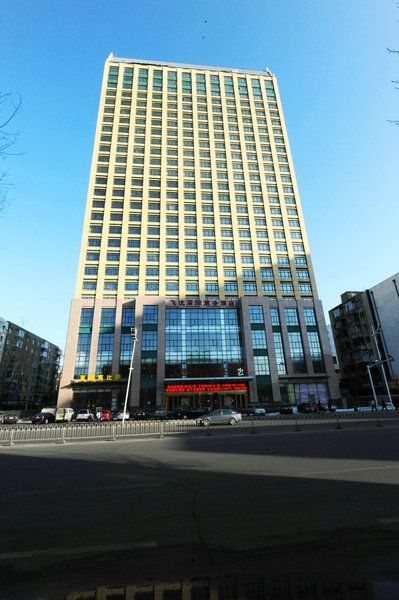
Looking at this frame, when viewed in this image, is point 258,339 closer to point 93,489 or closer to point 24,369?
point 93,489

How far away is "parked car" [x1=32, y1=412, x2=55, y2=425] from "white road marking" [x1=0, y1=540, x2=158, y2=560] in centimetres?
4248

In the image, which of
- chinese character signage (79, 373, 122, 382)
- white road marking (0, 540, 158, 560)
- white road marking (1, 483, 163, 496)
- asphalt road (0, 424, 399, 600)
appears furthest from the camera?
chinese character signage (79, 373, 122, 382)

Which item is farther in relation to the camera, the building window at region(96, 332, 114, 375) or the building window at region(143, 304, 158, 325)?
the building window at region(143, 304, 158, 325)

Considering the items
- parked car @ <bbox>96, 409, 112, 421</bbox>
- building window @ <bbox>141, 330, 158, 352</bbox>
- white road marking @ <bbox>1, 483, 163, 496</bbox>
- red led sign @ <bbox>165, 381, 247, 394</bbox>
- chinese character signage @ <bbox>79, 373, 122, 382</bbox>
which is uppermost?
building window @ <bbox>141, 330, 158, 352</bbox>

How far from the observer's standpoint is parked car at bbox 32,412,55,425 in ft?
133

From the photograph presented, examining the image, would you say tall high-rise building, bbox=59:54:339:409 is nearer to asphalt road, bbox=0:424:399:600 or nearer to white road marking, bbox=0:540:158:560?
asphalt road, bbox=0:424:399:600

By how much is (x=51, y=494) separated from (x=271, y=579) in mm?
5903

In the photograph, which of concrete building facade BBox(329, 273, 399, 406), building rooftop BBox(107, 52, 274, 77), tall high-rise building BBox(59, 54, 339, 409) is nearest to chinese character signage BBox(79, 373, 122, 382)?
tall high-rise building BBox(59, 54, 339, 409)

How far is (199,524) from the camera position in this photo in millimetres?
5121

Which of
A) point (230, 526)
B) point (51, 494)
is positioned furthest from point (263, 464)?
point (51, 494)

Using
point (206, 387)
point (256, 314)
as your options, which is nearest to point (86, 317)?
point (206, 387)

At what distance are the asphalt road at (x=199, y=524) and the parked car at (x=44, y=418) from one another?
35.7 metres

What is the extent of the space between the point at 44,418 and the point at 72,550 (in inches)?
1692

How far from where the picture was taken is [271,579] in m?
3.53
